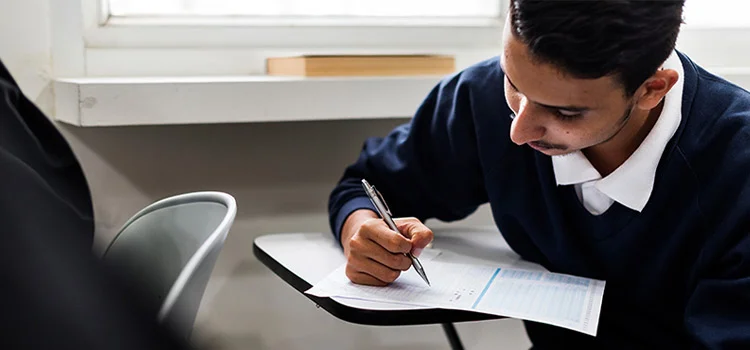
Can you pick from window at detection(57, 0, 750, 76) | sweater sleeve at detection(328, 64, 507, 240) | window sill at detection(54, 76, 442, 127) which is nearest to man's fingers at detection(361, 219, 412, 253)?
sweater sleeve at detection(328, 64, 507, 240)

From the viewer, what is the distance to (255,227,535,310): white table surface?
1219 millimetres

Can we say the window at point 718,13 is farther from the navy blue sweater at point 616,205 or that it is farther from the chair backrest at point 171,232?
the chair backrest at point 171,232

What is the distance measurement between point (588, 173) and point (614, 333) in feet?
0.82

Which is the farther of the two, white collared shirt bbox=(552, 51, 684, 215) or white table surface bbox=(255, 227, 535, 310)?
white table surface bbox=(255, 227, 535, 310)

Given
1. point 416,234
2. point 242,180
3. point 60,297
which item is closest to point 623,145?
point 416,234

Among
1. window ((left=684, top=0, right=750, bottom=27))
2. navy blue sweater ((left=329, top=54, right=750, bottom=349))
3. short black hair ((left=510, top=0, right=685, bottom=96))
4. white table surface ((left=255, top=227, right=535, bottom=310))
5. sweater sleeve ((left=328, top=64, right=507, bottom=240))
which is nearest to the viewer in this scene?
short black hair ((left=510, top=0, right=685, bottom=96))

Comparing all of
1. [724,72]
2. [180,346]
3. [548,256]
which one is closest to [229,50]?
[548,256]

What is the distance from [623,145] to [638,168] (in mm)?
48

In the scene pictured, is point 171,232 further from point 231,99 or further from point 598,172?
point 598,172

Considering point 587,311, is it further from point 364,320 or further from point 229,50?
point 229,50

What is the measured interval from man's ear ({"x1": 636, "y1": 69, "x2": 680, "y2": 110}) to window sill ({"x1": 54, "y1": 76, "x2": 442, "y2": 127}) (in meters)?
0.56

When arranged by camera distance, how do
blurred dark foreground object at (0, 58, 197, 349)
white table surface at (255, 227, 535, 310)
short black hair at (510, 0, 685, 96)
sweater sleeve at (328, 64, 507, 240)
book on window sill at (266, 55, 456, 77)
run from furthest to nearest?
book on window sill at (266, 55, 456, 77)
sweater sleeve at (328, 64, 507, 240)
white table surface at (255, 227, 535, 310)
short black hair at (510, 0, 685, 96)
blurred dark foreground object at (0, 58, 197, 349)

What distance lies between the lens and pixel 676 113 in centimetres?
112

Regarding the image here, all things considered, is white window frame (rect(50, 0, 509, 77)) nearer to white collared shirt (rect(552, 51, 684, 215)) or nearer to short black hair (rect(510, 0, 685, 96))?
white collared shirt (rect(552, 51, 684, 215))
